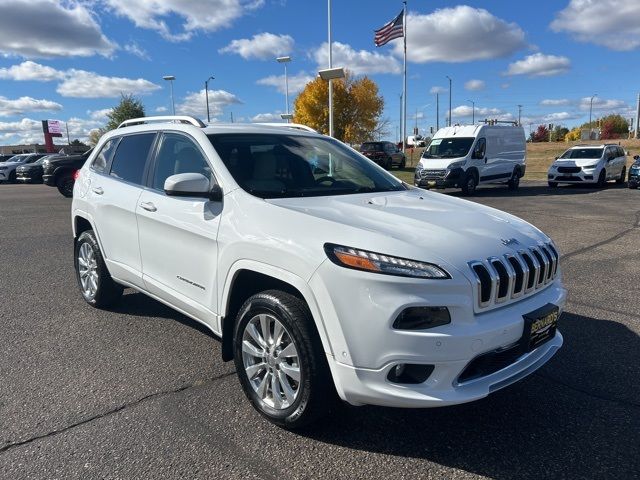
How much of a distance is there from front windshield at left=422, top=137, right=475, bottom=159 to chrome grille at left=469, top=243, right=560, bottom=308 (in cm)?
1545

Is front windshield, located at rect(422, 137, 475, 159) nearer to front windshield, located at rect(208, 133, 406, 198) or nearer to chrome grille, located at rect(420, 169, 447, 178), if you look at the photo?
chrome grille, located at rect(420, 169, 447, 178)

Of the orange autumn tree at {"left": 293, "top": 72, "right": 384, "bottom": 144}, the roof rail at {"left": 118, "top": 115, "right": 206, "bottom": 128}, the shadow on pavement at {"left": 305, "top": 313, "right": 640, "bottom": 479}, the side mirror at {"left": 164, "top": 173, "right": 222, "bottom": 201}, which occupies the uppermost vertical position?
the orange autumn tree at {"left": 293, "top": 72, "right": 384, "bottom": 144}

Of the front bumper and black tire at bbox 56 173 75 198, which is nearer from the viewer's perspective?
the front bumper

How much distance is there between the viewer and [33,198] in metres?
18.5

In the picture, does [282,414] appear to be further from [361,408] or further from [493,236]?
[493,236]

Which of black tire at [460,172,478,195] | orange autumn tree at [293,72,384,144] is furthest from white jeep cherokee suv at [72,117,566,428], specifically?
orange autumn tree at [293,72,384,144]

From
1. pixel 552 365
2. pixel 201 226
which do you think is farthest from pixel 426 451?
pixel 201 226

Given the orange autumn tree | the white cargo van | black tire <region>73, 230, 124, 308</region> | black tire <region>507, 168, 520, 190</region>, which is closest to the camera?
black tire <region>73, 230, 124, 308</region>

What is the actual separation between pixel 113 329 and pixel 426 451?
120 inches

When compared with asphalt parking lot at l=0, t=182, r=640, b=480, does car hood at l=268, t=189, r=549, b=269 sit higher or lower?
higher

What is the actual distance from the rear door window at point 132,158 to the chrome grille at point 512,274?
2.85 m

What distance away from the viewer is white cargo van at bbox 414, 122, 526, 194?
17.3m

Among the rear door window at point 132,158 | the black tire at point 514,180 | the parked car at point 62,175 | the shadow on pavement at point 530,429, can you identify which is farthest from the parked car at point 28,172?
the shadow on pavement at point 530,429

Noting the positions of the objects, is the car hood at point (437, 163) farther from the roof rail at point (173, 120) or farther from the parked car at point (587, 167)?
the roof rail at point (173, 120)
